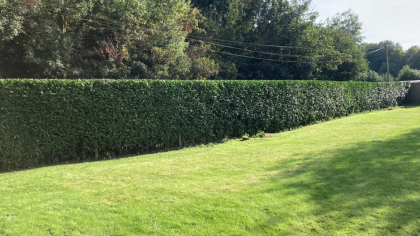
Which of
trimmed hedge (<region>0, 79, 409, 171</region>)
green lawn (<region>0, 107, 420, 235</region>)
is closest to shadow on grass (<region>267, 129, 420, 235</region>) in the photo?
green lawn (<region>0, 107, 420, 235</region>)

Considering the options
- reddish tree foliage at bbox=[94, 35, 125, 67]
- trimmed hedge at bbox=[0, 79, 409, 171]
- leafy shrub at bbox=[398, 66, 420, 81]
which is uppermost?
reddish tree foliage at bbox=[94, 35, 125, 67]

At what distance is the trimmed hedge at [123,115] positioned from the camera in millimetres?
7867

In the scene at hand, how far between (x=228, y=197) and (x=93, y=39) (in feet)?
59.0

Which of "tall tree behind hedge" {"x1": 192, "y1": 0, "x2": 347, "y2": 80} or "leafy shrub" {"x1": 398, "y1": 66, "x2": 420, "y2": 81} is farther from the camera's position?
"leafy shrub" {"x1": 398, "y1": 66, "x2": 420, "y2": 81}

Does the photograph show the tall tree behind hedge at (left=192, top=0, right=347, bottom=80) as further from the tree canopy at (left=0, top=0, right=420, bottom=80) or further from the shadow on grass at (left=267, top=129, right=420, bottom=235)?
the shadow on grass at (left=267, top=129, right=420, bottom=235)

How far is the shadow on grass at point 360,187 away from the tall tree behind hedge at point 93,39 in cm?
1484

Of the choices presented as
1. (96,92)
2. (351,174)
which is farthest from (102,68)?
(351,174)

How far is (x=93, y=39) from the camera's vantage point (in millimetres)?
18938

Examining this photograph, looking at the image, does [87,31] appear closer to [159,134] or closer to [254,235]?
[159,134]

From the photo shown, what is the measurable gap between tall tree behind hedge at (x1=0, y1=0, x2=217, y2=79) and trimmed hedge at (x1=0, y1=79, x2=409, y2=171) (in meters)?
8.58

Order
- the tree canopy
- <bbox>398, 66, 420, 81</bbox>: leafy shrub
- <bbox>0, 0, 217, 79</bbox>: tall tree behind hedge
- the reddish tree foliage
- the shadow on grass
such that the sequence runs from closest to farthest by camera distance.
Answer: the shadow on grass → <bbox>0, 0, 217, 79</bbox>: tall tree behind hedge → the tree canopy → the reddish tree foliage → <bbox>398, 66, 420, 81</bbox>: leafy shrub

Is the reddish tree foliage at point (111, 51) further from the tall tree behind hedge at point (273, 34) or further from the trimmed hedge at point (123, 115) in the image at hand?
the tall tree behind hedge at point (273, 34)

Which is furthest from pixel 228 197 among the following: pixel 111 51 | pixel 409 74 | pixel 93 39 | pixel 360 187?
pixel 409 74

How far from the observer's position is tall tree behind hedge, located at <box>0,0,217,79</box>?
50.2 ft
